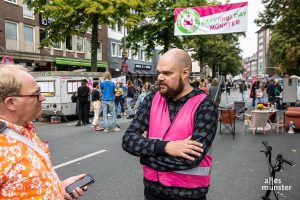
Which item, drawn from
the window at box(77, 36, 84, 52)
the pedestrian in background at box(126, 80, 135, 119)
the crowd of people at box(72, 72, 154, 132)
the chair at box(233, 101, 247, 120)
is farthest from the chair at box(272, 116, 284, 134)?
the window at box(77, 36, 84, 52)

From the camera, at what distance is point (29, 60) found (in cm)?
2652

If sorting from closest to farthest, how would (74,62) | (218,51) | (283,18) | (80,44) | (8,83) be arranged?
1. (8,83)
2. (283,18)
3. (74,62)
4. (80,44)
5. (218,51)

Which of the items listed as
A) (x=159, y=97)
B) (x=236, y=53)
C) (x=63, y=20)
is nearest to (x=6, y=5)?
(x=63, y=20)

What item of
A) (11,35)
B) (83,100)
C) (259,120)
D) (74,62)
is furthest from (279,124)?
(74,62)

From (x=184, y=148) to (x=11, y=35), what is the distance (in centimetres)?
2573

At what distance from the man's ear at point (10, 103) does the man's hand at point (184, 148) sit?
92 cm

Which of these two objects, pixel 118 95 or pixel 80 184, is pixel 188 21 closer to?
pixel 118 95

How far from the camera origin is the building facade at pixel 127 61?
40.1m

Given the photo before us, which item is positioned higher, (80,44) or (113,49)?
(113,49)

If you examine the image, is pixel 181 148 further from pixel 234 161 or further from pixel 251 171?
pixel 234 161

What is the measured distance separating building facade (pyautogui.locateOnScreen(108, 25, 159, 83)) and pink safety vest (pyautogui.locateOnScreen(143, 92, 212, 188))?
31.5 m

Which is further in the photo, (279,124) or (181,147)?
(279,124)

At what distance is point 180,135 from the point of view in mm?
2303

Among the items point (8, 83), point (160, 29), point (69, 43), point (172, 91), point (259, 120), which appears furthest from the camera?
point (69, 43)
